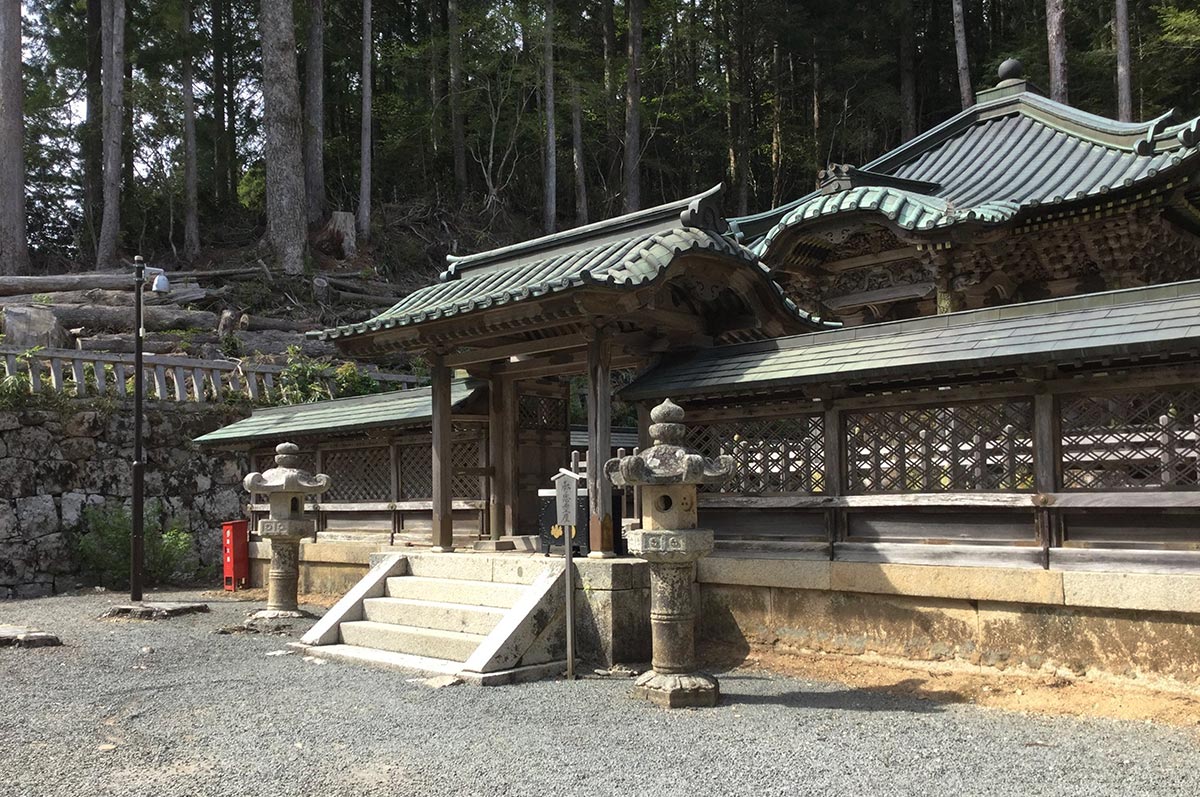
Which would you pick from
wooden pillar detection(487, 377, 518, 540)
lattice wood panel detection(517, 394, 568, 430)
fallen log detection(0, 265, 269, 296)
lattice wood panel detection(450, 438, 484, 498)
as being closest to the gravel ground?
wooden pillar detection(487, 377, 518, 540)

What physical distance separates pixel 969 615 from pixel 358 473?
8.76 meters

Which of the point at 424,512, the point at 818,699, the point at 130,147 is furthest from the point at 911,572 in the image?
the point at 130,147

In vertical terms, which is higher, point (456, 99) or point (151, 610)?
point (456, 99)

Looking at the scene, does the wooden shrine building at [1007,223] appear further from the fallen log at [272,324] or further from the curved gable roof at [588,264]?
the fallen log at [272,324]

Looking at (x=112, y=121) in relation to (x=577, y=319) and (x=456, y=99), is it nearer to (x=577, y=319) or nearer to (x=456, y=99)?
(x=456, y=99)

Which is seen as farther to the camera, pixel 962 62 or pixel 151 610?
pixel 962 62

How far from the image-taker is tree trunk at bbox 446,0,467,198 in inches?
1325

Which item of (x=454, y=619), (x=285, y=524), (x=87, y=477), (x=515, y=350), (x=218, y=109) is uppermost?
(x=218, y=109)

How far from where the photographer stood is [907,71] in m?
32.7

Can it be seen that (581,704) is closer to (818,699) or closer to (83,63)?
(818,699)

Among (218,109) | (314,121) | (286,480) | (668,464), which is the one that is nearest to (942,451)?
(668,464)

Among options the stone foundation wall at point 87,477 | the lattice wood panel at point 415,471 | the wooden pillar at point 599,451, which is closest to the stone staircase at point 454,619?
the wooden pillar at point 599,451

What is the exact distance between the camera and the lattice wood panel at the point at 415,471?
12430 millimetres

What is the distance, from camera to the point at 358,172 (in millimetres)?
36031
